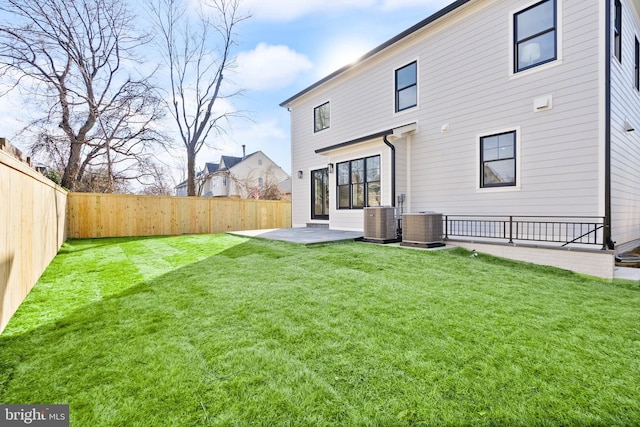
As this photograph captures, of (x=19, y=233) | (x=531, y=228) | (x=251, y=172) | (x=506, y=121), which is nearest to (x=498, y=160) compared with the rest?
(x=506, y=121)

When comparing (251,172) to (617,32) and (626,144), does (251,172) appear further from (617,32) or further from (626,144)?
(626,144)

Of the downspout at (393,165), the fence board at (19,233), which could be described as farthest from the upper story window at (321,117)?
the fence board at (19,233)

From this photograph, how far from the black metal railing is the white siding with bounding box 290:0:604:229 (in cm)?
16

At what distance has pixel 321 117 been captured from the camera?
11492mm

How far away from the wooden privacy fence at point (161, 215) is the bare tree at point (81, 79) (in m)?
2.48

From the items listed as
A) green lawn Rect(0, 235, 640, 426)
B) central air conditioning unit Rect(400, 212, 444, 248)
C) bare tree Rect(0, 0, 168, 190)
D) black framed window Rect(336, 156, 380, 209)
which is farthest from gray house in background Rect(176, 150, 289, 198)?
green lawn Rect(0, 235, 640, 426)

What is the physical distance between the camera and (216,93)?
15.4m

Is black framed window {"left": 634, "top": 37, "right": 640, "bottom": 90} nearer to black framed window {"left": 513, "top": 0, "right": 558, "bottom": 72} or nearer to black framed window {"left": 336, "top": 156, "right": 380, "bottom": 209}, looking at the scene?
black framed window {"left": 513, "top": 0, "right": 558, "bottom": 72}

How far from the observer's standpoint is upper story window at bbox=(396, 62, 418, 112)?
833 centimetres

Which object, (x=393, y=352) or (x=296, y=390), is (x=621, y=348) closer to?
(x=393, y=352)

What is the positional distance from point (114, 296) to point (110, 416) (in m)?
2.31

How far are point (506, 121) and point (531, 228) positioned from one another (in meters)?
2.35

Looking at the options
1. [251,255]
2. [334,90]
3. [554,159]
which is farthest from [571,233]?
[334,90]

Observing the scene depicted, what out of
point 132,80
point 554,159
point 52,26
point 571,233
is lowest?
point 571,233
